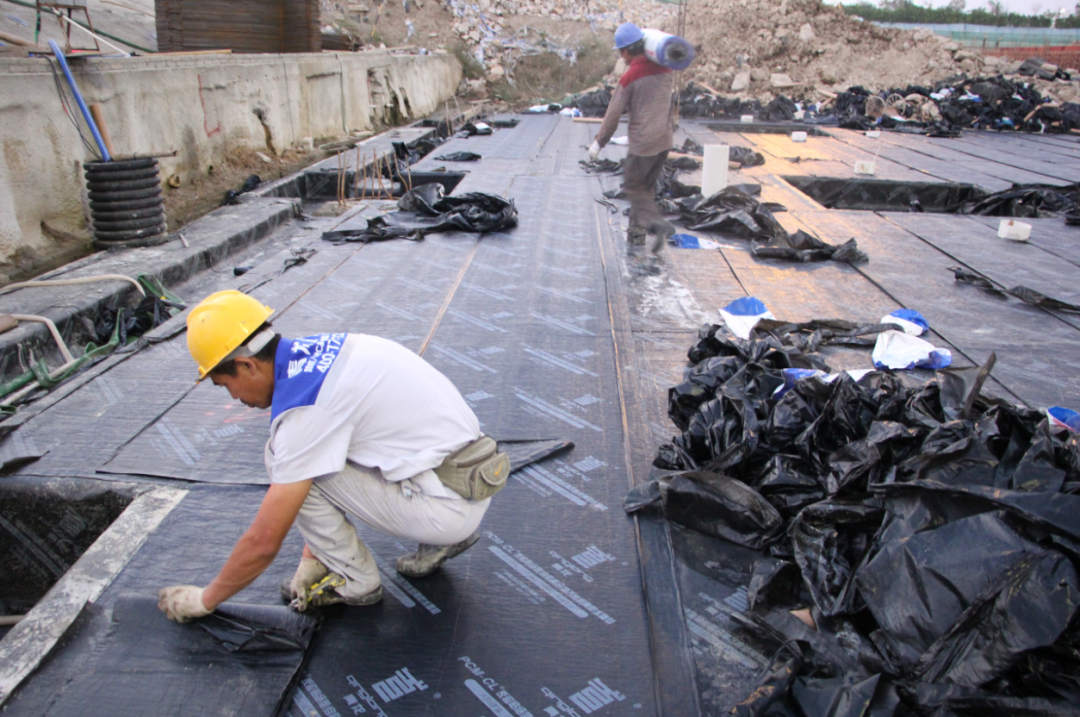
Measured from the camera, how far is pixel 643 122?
6.00 metres

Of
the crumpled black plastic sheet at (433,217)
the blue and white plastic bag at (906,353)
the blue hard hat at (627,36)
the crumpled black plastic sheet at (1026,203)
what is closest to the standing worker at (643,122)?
the blue hard hat at (627,36)

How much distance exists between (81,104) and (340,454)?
5.51m

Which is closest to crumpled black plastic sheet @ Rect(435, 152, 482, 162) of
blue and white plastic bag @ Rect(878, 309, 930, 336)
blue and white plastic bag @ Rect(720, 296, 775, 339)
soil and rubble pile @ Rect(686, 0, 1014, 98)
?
blue and white plastic bag @ Rect(720, 296, 775, 339)

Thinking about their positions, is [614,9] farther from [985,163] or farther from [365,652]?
[365,652]

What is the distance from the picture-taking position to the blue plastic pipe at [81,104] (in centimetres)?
553

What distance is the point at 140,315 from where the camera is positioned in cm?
494

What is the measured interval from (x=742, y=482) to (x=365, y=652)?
152 cm

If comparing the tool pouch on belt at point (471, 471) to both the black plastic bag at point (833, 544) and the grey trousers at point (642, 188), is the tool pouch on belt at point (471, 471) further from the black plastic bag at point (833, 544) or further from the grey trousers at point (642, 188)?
the grey trousers at point (642, 188)

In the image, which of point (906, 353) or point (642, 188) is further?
point (642, 188)

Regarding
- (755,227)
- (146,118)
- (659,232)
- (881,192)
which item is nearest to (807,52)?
(881,192)

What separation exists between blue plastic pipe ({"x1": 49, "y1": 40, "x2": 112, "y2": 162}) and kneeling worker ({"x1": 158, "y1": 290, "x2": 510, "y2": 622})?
4.91m

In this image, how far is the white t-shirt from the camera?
1794 mm

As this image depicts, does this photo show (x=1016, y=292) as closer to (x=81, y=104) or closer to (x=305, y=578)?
(x=305, y=578)

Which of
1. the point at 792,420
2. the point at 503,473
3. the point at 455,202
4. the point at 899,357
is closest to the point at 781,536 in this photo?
the point at 792,420
